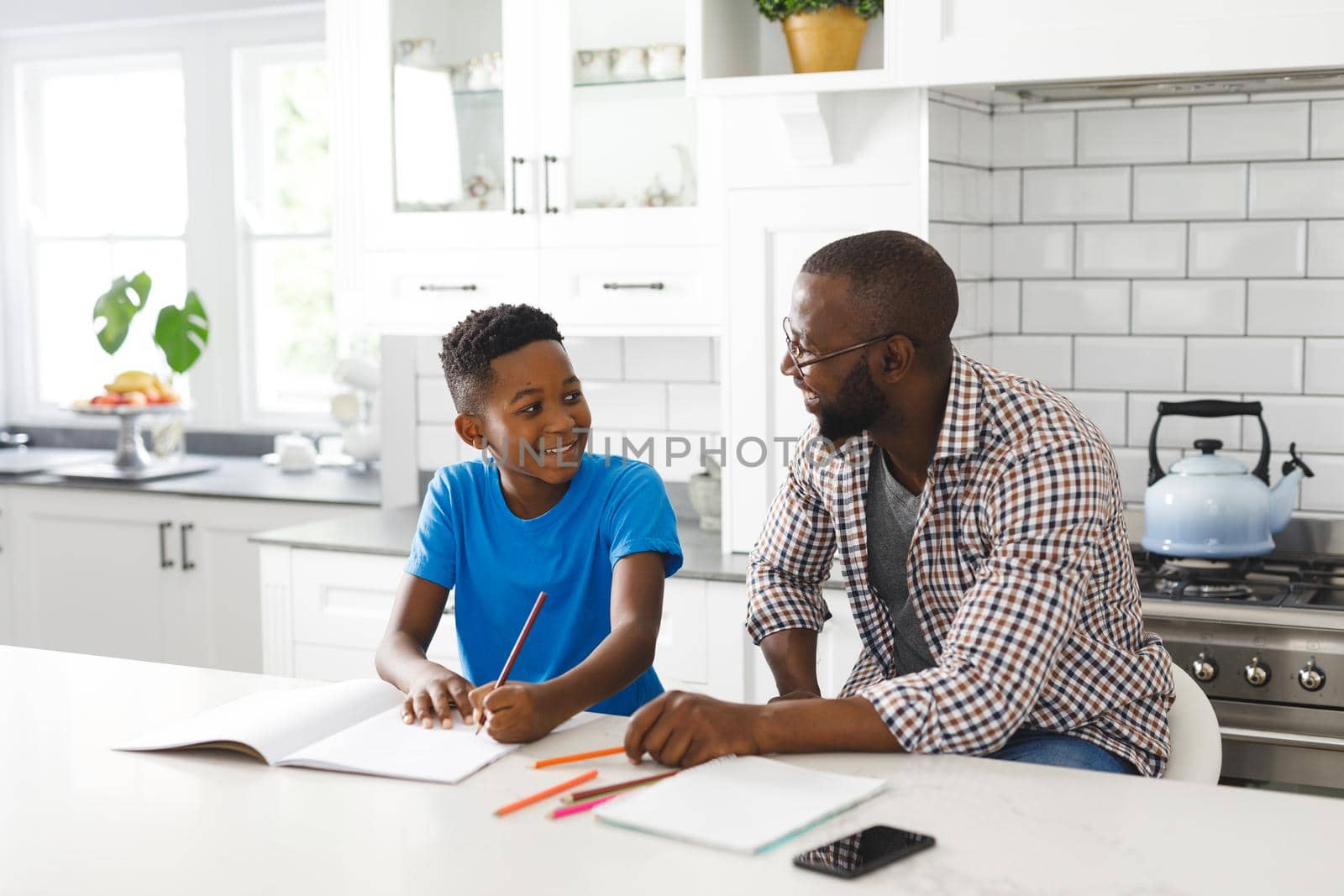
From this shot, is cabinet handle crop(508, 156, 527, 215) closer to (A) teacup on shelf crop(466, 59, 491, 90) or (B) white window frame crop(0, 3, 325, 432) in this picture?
(A) teacup on shelf crop(466, 59, 491, 90)

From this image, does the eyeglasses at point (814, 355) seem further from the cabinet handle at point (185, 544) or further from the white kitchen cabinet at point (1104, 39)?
the cabinet handle at point (185, 544)

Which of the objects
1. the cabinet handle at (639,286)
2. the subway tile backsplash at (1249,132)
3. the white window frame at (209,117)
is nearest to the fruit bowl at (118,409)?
the white window frame at (209,117)

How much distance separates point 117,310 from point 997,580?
358 cm

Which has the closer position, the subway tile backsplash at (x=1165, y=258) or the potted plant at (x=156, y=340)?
the subway tile backsplash at (x=1165, y=258)

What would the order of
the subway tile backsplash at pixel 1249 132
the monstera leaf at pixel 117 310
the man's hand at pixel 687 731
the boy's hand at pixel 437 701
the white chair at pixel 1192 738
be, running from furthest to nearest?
the monstera leaf at pixel 117 310, the subway tile backsplash at pixel 1249 132, the white chair at pixel 1192 738, the boy's hand at pixel 437 701, the man's hand at pixel 687 731

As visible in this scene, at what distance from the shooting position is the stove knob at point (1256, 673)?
2408 mm

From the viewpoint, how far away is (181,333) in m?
4.37

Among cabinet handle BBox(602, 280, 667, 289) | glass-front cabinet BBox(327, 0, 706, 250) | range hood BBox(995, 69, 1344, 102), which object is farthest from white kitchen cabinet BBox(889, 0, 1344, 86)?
cabinet handle BBox(602, 280, 667, 289)

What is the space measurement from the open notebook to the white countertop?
2cm

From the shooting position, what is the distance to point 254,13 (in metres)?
4.44

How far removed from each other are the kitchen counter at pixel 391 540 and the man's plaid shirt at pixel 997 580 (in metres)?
0.78

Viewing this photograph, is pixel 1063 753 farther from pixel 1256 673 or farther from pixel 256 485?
pixel 256 485

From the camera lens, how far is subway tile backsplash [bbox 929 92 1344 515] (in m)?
2.84

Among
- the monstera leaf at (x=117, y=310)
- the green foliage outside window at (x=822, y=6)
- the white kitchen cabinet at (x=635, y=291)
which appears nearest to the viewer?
the green foliage outside window at (x=822, y=6)
